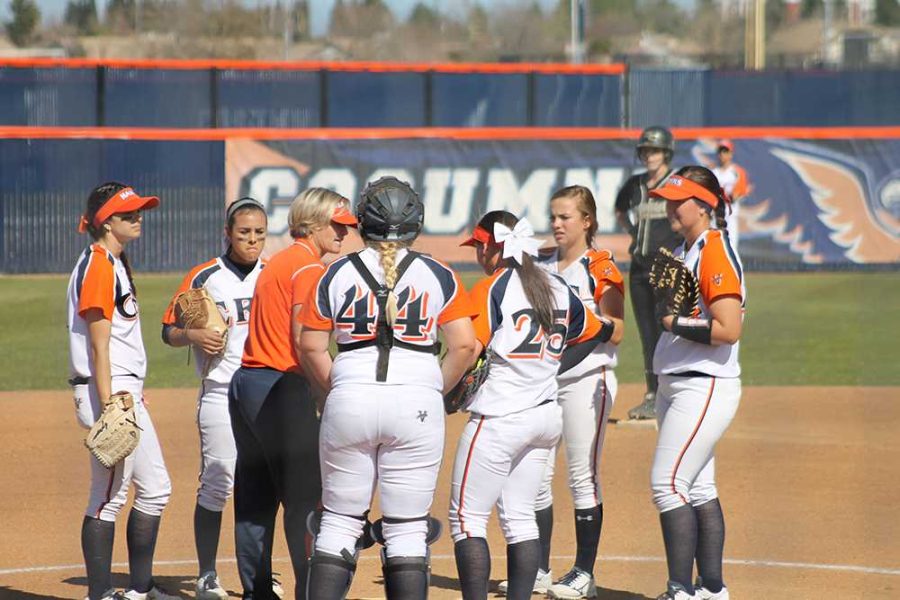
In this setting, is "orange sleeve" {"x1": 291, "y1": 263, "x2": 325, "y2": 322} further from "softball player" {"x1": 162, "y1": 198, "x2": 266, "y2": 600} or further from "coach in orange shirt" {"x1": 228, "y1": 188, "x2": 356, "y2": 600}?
"softball player" {"x1": 162, "y1": 198, "x2": 266, "y2": 600}

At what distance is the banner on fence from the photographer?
19625 mm

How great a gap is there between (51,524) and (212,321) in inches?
88.3

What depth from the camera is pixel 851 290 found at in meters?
18.6

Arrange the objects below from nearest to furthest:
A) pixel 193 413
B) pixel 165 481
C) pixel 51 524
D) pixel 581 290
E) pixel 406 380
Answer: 1. pixel 406 380
2. pixel 165 481
3. pixel 581 290
4. pixel 51 524
5. pixel 193 413

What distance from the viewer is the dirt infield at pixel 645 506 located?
618cm

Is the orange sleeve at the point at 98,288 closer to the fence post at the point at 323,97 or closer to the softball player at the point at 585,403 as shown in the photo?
the softball player at the point at 585,403

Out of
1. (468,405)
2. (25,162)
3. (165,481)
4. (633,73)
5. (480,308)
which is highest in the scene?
(633,73)

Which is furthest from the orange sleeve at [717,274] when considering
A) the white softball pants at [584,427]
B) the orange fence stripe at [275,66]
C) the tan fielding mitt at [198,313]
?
the orange fence stripe at [275,66]

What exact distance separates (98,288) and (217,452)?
96cm

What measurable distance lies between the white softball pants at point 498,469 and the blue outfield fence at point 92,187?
14435mm

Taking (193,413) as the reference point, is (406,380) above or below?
above

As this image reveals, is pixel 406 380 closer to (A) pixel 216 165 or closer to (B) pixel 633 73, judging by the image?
(A) pixel 216 165

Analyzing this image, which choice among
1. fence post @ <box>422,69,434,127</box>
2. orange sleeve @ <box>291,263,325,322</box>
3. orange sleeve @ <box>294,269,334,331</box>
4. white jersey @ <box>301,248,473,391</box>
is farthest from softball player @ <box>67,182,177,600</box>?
fence post @ <box>422,69,434,127</box>

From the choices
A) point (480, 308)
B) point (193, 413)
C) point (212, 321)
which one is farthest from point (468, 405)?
point (193, 413)
